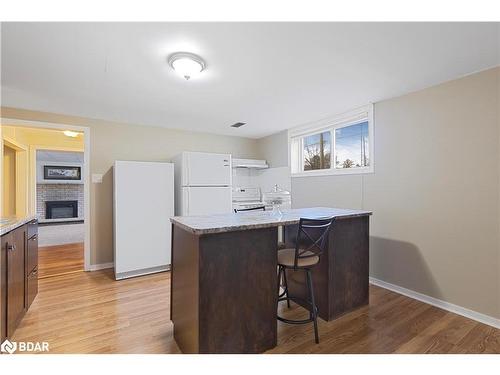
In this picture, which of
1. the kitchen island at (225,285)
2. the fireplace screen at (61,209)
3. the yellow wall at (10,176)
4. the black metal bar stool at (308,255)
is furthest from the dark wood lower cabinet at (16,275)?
the fireplace screen at (61,209)

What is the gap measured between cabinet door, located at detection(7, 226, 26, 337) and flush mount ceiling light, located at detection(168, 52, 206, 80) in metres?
1.80

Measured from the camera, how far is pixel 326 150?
3.78 metres

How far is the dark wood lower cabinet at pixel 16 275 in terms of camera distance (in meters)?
1.73

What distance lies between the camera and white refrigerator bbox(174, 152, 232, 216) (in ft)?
11.6

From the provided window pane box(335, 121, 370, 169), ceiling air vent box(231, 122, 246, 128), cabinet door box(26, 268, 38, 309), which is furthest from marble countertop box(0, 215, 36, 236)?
window pane box(335, 121, 370, 169)

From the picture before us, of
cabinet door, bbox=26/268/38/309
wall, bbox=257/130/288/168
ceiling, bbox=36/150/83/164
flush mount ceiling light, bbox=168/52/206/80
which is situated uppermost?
ceiling, bbox=36/150/83/164

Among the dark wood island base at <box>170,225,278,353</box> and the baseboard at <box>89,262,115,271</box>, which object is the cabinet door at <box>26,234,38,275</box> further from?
the dark wood island base at <box>170,225,278,353</box>

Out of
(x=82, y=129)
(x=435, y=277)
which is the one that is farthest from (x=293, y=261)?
(x=82, y=129)

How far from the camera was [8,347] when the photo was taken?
1725 mm

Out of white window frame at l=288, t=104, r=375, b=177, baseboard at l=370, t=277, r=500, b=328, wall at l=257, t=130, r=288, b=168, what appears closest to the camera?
baseboard at l=370, t=277, r=500, b=328

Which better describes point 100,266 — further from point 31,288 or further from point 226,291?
point 226,291

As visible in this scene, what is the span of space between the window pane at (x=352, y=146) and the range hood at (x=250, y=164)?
1555mm

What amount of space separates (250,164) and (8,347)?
3.76 m

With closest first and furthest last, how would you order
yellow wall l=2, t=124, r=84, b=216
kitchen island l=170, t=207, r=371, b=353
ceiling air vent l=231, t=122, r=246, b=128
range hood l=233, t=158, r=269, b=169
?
kitchen island l=170, t=207, r=371, b=353, ceiling air vent l=231, t=122, r=246, b=128, range hood l=233, t=158, r=269, b=169, yellow wall l=2, t=124, r=84, b=216
